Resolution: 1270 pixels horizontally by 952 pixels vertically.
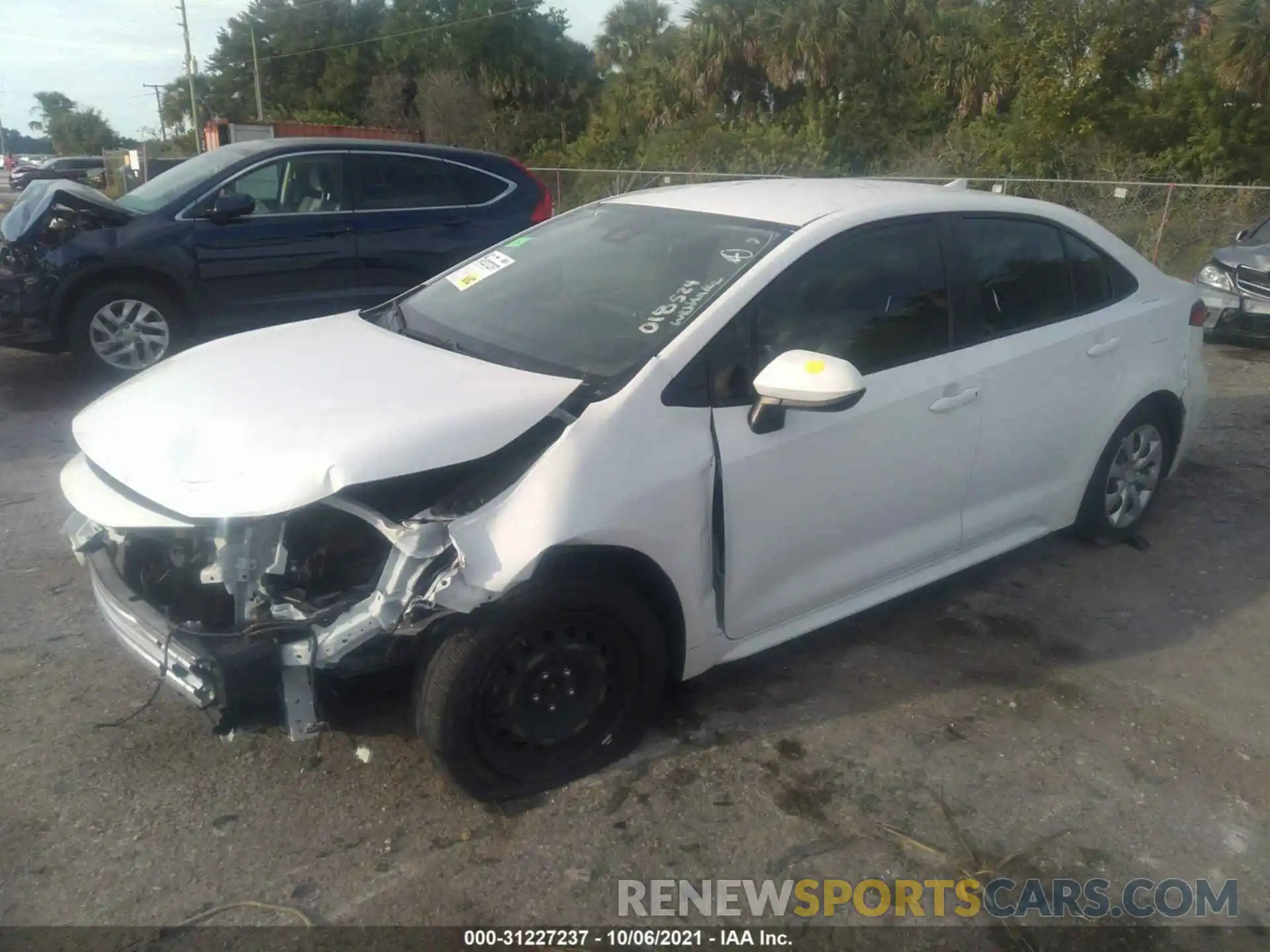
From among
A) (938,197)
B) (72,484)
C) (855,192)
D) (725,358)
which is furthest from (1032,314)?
(72,484)

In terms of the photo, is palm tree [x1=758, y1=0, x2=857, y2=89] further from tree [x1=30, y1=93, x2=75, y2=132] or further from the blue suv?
tree [x1=30, y1=93, x2=75, y2=132]

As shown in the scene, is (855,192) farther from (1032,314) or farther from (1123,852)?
(1123,852)

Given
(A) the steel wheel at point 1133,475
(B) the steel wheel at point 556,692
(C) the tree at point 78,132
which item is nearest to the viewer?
(B) the steel wheel at point 556,692

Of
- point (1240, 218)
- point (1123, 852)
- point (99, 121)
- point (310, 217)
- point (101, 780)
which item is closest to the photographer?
point (1123, 852)

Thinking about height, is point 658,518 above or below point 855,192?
below

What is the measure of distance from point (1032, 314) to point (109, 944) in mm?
3620

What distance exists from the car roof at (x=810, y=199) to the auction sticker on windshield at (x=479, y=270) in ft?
1.76

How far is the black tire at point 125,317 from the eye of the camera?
698 cm

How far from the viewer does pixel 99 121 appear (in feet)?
312

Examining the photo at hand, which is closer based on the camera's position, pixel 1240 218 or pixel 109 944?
pixel 109 944

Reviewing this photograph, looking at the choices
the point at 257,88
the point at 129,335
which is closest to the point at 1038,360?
the point at 129,335

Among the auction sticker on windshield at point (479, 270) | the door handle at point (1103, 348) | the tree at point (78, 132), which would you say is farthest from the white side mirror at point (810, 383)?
the tree at point (78, 132)

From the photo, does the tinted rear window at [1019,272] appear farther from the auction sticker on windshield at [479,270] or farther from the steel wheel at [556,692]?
the steel wheel at [556,692]

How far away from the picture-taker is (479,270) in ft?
13.2
